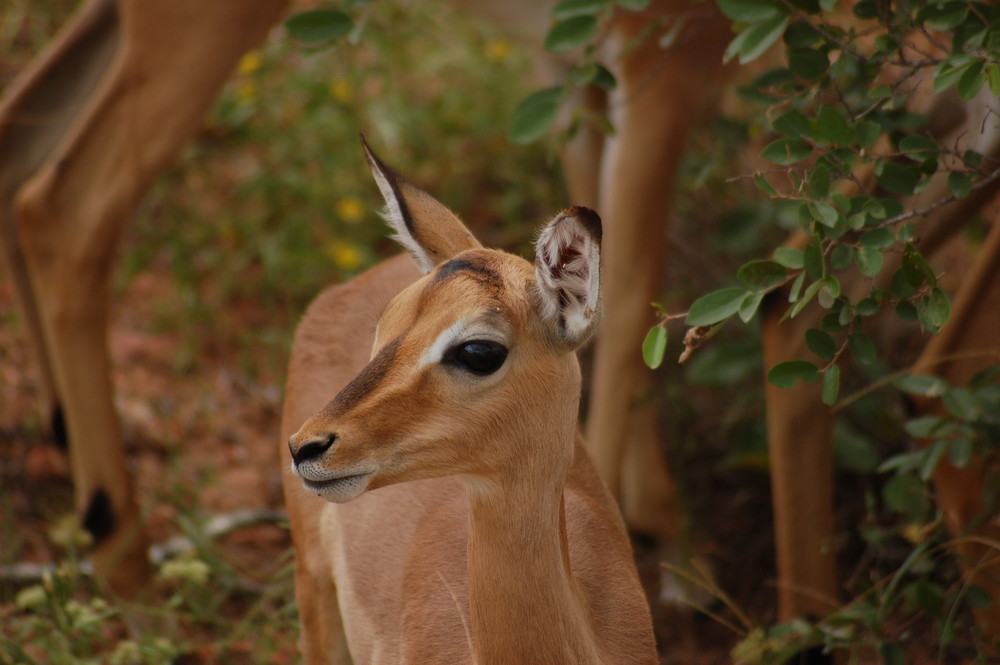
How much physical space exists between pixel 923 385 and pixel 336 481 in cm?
146

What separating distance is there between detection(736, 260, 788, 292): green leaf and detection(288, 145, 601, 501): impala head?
0.29 m

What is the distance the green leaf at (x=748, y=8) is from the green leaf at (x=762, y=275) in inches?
19.1

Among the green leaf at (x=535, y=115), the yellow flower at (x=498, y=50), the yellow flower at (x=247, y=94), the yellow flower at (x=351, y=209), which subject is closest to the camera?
the green leaf at (x=535, y=115)

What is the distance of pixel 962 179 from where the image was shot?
2299 millimetres

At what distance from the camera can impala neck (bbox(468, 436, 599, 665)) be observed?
208cm

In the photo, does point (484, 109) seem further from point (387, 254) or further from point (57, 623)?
point (57, 623)

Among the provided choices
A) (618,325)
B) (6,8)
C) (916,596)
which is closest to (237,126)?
(6,8)

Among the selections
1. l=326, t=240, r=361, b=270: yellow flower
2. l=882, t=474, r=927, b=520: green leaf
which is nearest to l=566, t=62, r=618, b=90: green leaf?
l=882, t=474, r=927, b=520: green leaf

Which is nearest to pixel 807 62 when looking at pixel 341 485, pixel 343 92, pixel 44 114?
pixel 341 485

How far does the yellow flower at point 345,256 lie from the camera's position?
4953 mm

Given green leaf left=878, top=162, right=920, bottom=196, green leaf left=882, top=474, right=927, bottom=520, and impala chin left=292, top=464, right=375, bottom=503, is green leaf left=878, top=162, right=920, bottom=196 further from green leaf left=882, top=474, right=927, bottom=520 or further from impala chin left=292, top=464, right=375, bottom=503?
impala chin left=292, top=464, right=375, bottom=503

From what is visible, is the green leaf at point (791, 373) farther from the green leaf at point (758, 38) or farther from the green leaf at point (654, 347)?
the green leaf at point (758, 38)

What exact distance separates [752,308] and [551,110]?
0.81 metres

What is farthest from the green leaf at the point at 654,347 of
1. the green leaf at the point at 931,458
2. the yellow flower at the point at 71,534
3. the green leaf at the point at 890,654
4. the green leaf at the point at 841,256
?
the yellow flower at the point at 71,534
